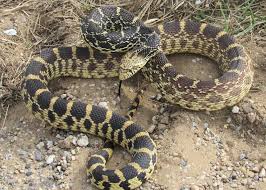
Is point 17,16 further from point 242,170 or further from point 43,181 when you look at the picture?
point 242,170

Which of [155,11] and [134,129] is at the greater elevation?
[155,11]

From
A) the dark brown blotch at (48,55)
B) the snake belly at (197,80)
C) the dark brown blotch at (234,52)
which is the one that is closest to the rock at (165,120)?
the snake belly at (197,80)

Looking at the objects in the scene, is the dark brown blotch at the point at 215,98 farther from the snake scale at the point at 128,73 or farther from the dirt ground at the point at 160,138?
the dirt ground at the point at 160,138

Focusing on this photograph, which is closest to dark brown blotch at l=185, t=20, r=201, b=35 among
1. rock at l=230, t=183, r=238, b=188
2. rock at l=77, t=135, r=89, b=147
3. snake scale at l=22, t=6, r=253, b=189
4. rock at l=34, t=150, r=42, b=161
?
snake scale at l=22, t=6, r=253, b=189

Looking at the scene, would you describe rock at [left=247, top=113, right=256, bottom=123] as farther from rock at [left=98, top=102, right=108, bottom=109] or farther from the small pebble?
rock at [left=98, top=102, right=108, bottom=109]

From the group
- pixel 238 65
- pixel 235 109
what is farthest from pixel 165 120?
pixel 238 65

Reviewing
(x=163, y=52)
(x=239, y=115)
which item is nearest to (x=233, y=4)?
(x=163, y=52)

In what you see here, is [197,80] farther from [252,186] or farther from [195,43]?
[252,186]
